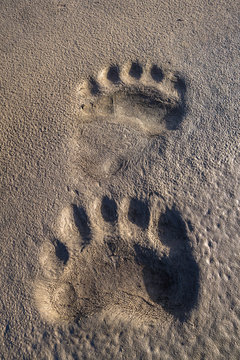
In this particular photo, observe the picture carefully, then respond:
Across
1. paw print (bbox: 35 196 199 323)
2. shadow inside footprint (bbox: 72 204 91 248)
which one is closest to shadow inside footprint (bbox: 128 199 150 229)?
paw print (bbox: 35 196 199 323)

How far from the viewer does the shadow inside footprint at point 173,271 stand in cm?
97

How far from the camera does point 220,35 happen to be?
4.36 feet

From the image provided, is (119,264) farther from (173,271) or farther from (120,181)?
(120,181)

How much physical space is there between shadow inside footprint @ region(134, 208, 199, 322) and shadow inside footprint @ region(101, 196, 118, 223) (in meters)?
0.12

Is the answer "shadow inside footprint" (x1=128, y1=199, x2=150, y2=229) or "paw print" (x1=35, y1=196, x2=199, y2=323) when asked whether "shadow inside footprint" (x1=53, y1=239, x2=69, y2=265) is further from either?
"shadow inside footprint" (x1=128, y1=199, x2=150, y2=229)

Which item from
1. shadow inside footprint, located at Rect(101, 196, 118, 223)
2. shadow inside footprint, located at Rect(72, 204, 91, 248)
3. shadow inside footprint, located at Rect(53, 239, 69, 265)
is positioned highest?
shadow inside footprint, located at Rect(101, 196, 118, 223)

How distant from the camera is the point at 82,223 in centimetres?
108

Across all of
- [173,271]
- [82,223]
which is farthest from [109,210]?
[173,271]

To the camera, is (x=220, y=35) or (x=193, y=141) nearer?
(x=193, y=141)

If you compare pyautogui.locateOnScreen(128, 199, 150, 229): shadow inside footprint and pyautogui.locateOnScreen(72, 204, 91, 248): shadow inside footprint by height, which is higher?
pyautogui.locateOnScreen(128, 199, 150, 229): shadow inside footprint

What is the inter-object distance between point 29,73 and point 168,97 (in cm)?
54

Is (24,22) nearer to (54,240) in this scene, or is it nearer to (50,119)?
(50,119)

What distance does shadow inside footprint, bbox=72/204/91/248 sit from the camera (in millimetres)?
1058

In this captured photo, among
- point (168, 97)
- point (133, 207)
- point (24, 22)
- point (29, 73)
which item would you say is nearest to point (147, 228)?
point (133, 207)
